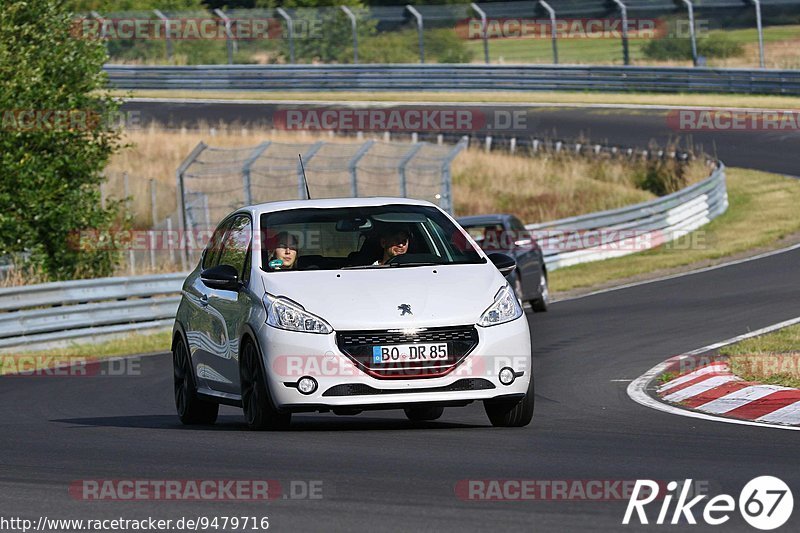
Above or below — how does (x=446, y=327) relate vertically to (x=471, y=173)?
above

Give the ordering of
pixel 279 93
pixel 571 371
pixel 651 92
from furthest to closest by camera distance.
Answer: pixel 279 93 → pixel 651 92 → pixel 571 371

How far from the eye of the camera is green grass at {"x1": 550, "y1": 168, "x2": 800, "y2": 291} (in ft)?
91.0

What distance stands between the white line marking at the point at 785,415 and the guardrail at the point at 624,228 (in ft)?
57.2

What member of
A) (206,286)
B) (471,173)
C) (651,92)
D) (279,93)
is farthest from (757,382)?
(279,93)

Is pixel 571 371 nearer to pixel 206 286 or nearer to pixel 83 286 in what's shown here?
pixel 206 286

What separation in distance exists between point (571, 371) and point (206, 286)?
4.81 m

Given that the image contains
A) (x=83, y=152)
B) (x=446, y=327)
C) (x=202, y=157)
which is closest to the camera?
(x=446, y=327)

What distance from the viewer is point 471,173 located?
1565 inches

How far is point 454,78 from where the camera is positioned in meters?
51.8

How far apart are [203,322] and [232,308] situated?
0.79 meters

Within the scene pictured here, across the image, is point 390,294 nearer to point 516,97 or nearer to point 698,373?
point 698,373
